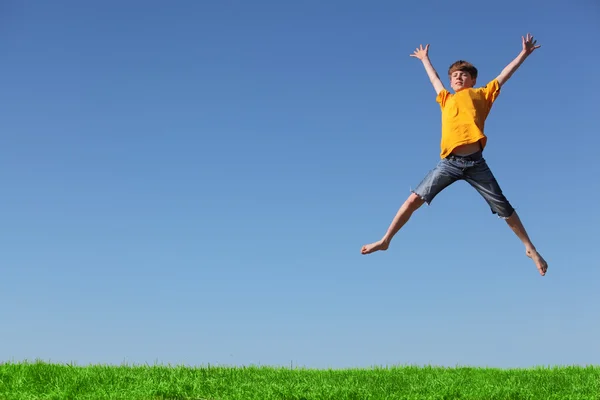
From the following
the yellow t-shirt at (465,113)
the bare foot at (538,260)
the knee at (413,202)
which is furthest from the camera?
the bare foot at (538,260)

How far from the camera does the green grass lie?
8.95 metres

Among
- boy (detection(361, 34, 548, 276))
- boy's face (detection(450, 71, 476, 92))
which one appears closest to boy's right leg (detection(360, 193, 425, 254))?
boy (detection(361, 34, 548, 276))

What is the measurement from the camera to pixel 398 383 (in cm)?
1030

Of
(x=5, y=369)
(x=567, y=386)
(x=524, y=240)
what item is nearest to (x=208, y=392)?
(x=5, y=369)

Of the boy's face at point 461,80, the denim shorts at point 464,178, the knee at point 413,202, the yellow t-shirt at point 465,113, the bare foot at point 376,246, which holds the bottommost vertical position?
the bare foot at point 376,246

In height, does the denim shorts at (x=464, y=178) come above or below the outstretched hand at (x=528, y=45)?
below

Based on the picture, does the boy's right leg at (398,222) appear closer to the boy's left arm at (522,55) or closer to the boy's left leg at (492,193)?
the boy's left leg at (492,193)

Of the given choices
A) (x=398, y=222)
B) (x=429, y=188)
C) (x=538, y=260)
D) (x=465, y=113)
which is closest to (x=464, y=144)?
(x=465, y=113)

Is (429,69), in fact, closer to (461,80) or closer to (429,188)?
(461,80)

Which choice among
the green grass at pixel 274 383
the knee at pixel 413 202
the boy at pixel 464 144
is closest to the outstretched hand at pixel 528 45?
the boy at pixel 464 144

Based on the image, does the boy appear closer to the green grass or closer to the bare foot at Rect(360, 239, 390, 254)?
the bare foot at Rect(360, 239, 390, 254)

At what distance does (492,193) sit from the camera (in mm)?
8906

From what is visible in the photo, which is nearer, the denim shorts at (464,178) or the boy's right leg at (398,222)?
the denim shorts at (464,178)

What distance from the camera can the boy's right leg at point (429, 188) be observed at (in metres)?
8.77
